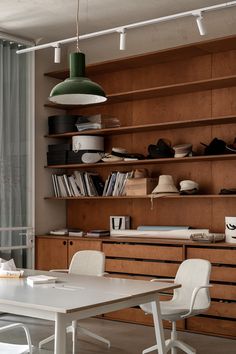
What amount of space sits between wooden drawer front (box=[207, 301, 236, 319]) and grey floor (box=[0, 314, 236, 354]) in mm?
222

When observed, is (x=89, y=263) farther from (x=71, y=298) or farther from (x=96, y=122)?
(x=96, y=122)

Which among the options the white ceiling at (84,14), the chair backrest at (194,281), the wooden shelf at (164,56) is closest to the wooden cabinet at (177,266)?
the chair backrest at (194,281)

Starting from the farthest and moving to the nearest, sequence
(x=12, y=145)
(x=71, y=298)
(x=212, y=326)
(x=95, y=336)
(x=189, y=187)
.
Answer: (x=12, y=145), (x=189, y=187), (x=212, y=326), (x=95, y=336), (x=71, y=298)

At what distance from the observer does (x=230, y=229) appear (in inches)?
227

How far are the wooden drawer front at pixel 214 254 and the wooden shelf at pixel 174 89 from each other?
162cm

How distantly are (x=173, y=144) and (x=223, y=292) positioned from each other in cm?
173

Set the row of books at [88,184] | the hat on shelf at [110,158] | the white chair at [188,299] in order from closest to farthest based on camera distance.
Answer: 1. the white chair at [188,299]
2. the hat on shelf at [110,158]
3. the row of books at [88,184]

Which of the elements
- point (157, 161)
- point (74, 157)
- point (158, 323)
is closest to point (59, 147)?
point (74, 157)

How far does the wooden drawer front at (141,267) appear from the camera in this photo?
5.95 metres

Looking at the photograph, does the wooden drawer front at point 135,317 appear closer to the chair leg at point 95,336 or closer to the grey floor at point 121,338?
the grey floor at point 121,338

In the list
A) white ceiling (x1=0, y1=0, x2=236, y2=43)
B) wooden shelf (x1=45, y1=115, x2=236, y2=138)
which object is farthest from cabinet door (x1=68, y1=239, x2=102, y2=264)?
white ceiling (x1=0, y1=0, x2=236, y2=43)

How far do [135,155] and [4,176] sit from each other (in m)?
1.49

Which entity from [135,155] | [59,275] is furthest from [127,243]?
[59,275]

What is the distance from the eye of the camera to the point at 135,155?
6.51 m
